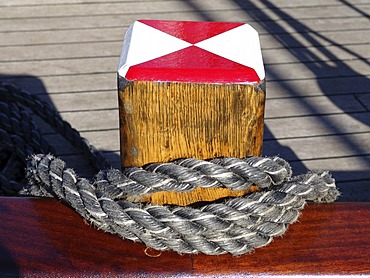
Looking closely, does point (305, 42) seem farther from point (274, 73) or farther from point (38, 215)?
point (38, 215)

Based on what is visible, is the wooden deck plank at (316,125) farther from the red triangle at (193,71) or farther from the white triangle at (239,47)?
the red triangle at (193,71)

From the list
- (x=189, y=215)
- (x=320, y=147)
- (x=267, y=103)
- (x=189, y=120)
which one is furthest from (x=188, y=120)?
(x=267, y=103)

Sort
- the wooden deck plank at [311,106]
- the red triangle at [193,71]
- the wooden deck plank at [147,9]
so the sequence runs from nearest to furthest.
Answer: the red triangle at [193,71] < the wooden deck plank at [311,106] < the wooden deck plank at [147,9]

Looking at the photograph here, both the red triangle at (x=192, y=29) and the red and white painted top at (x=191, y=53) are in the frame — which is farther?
the red triangle at (x=192, y=29)

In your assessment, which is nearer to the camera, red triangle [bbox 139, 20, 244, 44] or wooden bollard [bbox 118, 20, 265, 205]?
wooden bollard [bbox 118, 20, 265, 205]

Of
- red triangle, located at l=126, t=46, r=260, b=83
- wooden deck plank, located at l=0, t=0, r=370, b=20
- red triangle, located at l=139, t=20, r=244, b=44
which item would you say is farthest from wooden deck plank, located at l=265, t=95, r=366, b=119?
red triangle, located at l=126, t=46, r=260, b=83

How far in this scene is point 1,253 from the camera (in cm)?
89

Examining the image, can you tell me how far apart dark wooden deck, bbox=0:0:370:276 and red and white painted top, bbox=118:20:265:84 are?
0.80ft

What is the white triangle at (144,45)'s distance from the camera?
0.87 metres

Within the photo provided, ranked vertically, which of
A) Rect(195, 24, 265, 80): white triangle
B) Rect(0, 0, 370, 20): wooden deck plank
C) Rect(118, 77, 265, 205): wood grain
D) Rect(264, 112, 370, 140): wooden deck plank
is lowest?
Rect(264, 112, 370, 140): wooden deck plank

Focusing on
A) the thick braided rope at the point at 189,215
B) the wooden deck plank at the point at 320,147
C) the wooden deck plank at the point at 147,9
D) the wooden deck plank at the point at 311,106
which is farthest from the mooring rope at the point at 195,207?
the wooden deck plank at the point at 147,9

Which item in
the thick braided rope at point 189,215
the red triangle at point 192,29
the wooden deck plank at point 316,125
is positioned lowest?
the wooden deck plank at point 316,125

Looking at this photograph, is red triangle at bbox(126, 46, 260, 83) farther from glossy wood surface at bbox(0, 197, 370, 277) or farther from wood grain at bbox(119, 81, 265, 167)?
glossy wood surface at bbox(0, 197, 370, 277)

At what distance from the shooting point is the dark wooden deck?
888 millimetres
